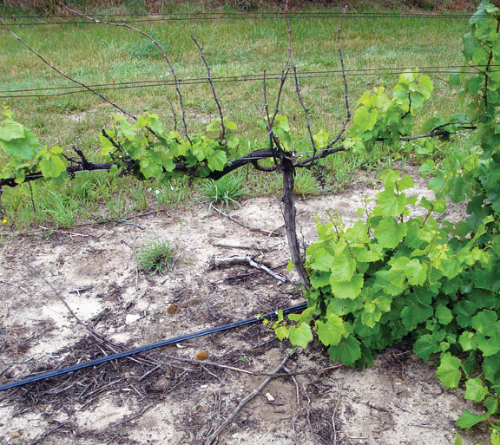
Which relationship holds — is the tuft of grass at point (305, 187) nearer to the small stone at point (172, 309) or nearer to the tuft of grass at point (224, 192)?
the tuft of grass at point (224, 192)

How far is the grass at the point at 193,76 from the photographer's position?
13.9ft

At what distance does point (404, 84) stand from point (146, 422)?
203 cm

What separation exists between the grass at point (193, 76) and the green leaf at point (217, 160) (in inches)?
35.3

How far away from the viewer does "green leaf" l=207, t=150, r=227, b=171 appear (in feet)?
8.08

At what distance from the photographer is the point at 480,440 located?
2.21 meters

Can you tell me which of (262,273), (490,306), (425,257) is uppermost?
(425,257)

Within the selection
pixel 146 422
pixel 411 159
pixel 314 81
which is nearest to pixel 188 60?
pixel 314 81

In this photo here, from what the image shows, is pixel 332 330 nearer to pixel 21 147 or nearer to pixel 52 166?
pixel 52 166

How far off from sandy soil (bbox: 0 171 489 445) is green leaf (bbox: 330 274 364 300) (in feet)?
1.86

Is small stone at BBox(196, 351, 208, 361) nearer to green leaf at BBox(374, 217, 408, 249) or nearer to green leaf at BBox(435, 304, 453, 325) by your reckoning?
green leaf at BBox(374, 217, 408, 249)

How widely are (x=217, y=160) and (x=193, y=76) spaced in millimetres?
4863

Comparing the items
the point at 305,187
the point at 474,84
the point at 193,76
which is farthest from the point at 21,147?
the point at 193,76

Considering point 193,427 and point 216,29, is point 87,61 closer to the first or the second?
point 216,29

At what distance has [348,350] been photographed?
2422 mm
